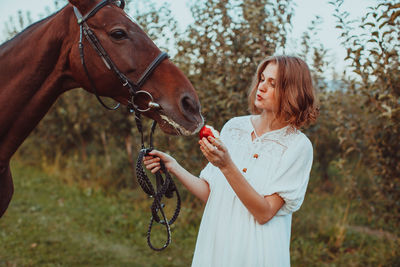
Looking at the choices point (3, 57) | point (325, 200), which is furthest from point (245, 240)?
point (325, 200)

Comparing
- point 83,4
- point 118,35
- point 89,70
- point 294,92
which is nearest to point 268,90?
point 294,92

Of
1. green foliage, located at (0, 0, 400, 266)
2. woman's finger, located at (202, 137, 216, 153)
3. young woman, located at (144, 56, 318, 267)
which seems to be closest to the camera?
woman's finger, located at (202, 137, 216, 153)

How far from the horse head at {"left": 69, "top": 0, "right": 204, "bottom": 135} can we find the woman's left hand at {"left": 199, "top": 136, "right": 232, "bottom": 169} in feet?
0.81

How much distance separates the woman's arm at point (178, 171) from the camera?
2.04m

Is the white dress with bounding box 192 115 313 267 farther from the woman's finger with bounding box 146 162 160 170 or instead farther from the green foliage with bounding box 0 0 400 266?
the green foliage with bounding box 0 0 400 266

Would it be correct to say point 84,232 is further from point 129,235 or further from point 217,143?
point 217,143

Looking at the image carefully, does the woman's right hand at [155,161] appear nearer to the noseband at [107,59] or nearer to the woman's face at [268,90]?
the noseband at [107,59]

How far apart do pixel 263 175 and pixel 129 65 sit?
1005mm

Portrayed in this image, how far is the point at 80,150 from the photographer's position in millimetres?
9109

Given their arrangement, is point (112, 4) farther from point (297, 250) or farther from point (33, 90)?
point (297, 250)

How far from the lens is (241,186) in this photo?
1685 mm

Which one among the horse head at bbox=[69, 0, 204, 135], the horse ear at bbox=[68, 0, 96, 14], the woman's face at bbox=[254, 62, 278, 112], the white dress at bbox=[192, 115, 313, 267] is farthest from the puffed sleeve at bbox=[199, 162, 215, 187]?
the horse ear at bbox=[68, 0, 96, 14]

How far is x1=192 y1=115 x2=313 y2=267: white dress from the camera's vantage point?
1.79 meters

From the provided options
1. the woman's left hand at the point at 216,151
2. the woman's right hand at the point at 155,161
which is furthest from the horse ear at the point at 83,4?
the woman's left hand at the point at 216,151
